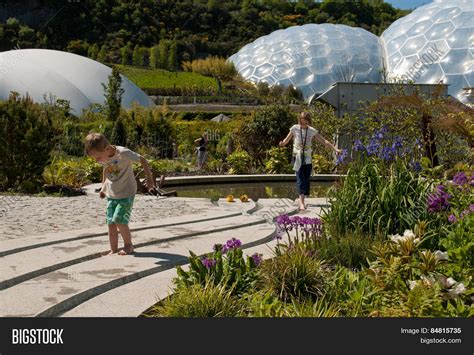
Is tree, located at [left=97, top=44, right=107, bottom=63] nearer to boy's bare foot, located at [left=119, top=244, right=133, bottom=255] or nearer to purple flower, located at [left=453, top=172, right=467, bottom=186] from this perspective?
boy's bare foot, located at [left=119, top=244, right=133, bottom=255]

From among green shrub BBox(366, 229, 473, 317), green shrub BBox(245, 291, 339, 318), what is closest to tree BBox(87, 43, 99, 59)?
green shrub BBox(366, 229, 473, 317)

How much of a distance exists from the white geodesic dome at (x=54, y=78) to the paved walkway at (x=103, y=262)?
104ft

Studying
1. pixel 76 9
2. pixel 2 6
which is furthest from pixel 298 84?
pixel 2 6

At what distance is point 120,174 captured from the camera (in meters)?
5.54

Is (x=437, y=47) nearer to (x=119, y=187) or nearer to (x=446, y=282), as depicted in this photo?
(x=119, y=187)

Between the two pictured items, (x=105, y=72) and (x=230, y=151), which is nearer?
(x=230, y=151)

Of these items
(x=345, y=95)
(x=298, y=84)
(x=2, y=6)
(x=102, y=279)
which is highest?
(x=2, y=6)

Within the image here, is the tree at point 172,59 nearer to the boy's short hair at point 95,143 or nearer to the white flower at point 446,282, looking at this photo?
the boy's short hair at point 95,143

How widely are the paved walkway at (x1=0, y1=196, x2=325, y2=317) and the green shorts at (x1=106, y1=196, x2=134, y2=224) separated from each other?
0.32m

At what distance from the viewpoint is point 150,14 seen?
97.2 meters

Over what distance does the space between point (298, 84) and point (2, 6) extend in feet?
269

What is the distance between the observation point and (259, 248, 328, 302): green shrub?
13.0 ft

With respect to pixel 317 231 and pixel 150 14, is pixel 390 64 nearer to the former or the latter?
pixel 317 231

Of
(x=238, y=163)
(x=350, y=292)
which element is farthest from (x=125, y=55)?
(x=350, y=292)
